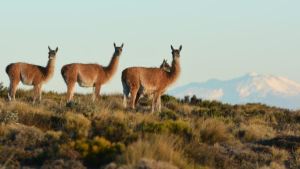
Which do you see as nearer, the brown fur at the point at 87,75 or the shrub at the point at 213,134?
the shrub at the point at 213,134

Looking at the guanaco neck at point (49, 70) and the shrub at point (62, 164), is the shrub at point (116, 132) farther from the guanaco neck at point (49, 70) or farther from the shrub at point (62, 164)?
the guanaco neck at point (49, 70)

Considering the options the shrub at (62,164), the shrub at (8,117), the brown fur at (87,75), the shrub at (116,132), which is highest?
the brown fur at (87,75)

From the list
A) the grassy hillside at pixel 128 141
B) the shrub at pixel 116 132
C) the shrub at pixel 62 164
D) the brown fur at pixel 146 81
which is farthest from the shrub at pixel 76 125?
the brown fur at pixel 146 81

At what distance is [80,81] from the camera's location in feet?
91.0

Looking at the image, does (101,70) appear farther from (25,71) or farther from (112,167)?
(112,167)

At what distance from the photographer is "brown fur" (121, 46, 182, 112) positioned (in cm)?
2720

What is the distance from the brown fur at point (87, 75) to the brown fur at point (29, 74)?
523 mm

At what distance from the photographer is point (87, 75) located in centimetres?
2777

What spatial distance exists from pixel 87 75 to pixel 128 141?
11.0 m

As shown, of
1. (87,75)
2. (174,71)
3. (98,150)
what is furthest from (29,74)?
(98,150)

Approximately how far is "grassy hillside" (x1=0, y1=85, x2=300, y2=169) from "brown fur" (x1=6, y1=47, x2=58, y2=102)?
1.20 m

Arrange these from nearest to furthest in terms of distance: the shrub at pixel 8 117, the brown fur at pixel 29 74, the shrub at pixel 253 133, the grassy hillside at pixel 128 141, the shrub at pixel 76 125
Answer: the grassy hillside at pixel 128 141, the shrub at pixel 76 125, the shrub at pixel 8 117, the shrub at pixel 253 133, the brown fur at pixel 29 74

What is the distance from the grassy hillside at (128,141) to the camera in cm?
1547

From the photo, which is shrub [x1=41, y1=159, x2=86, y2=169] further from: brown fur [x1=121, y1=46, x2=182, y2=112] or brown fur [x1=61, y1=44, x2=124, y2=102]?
brown fur [x1=61, y1=44, x2=124, y2=102]
